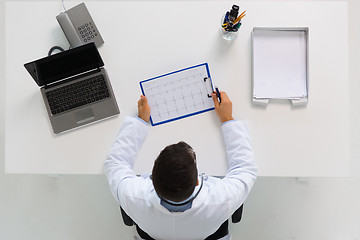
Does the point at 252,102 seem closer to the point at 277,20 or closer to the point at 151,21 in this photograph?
the point at 277,20

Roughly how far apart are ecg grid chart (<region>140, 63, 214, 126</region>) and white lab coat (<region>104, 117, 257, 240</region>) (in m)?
0.10

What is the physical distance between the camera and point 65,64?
46.9 inches

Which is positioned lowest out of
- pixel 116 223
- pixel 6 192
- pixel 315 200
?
pixel 315 200

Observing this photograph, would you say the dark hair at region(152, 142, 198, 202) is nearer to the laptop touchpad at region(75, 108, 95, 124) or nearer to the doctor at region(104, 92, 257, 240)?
the doctor at region(104, 92, 257, 240)

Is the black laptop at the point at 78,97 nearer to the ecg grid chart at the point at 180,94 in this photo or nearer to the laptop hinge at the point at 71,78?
the laptop hinge at the point at 71,78

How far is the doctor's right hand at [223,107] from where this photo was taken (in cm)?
121

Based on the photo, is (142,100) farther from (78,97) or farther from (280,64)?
(280,64)

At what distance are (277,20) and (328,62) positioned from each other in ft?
0.86

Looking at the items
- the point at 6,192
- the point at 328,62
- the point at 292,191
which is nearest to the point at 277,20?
the point at 328,62

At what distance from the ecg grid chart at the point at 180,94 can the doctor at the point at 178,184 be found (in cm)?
4

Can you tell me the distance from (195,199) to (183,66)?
21.2 inches

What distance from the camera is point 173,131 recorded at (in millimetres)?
1250

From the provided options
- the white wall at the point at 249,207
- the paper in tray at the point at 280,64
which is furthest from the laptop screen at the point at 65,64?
the white wall at the point at 249,207

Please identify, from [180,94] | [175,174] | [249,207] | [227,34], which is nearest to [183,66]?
[180,94]
